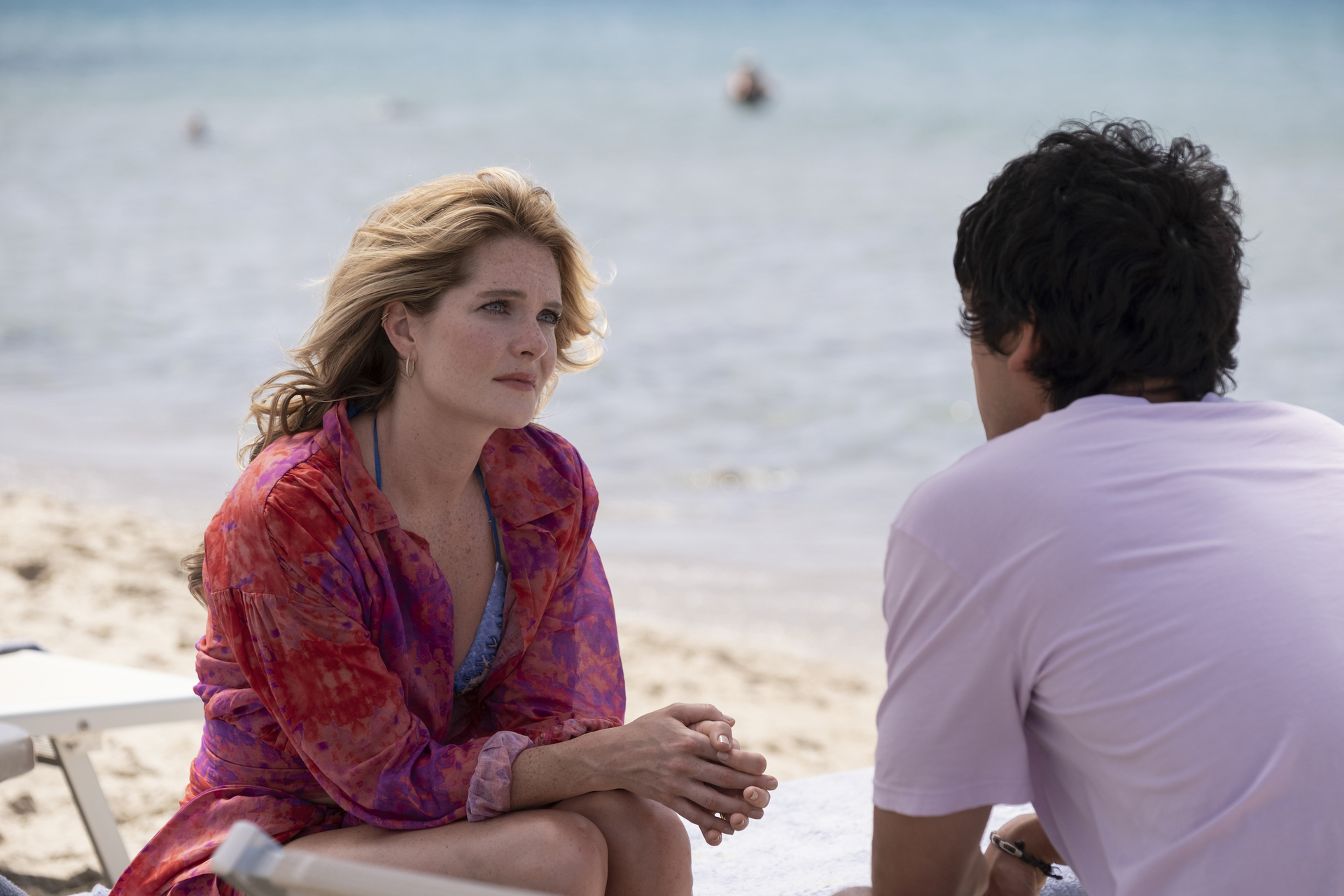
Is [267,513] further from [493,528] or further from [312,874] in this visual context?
[312,874]

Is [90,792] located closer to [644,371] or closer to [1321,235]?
[644,371]

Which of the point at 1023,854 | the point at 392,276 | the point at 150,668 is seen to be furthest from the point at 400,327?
the point at 150,668

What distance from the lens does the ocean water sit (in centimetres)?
740

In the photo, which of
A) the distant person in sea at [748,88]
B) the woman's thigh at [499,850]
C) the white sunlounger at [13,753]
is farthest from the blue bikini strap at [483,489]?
the distant person in sea at [748,88]

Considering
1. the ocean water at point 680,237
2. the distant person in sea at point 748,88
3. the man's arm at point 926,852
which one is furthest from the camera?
the distant person in sea at point 748,88

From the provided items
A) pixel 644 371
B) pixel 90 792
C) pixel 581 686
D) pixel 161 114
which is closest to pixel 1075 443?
pixel 581 686

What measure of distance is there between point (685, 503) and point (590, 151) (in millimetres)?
14829

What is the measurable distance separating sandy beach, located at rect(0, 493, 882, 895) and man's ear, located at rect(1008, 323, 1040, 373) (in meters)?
2.87

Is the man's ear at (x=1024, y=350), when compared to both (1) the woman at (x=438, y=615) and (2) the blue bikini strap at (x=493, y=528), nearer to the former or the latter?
(1) the woman at (x=438, y=615)

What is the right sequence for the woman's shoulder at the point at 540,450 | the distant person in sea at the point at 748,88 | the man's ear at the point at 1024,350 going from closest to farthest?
the man's ear at the point at 1024,350
the woman's shoulder at the point at 540,450
the distant person in sea at the point at 748,88

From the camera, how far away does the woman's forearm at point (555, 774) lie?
206 centimetres

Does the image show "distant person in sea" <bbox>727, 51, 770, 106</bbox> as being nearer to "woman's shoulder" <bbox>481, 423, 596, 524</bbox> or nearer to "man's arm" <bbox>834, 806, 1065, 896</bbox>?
"woman's shoulder" <bbox>481, 423, 596, 524</bbox>

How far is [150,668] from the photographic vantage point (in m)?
4.73

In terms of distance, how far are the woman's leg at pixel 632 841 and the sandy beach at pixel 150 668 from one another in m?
1.91
